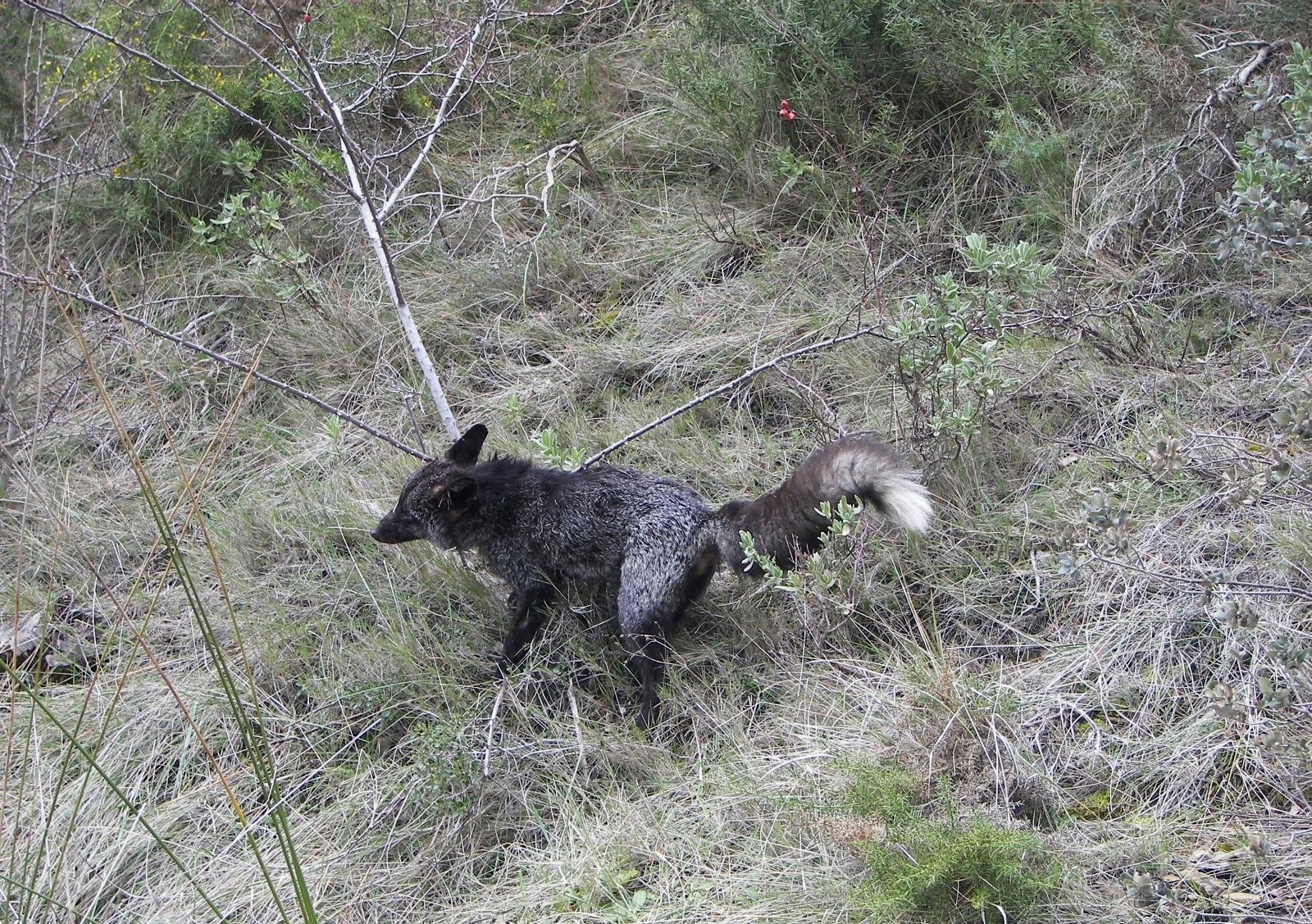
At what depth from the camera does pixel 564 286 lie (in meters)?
7.25

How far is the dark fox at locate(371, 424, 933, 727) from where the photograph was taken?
457 cm

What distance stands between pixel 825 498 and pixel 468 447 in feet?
5.66

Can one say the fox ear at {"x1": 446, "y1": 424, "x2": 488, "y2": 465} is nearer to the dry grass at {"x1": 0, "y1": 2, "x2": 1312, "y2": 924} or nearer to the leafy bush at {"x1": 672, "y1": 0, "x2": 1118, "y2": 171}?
the dry grass at {"x1": 0, "y1": 2, "x2": 1312, "y2": 924}

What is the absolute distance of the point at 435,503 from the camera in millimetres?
5281

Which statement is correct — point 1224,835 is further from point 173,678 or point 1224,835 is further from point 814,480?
point 173,678

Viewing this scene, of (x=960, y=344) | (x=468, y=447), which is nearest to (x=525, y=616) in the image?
(x=468, y=447)

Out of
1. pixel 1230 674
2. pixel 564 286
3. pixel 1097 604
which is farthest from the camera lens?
pixel 564 286

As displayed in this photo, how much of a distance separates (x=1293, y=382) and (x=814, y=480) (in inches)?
80.5

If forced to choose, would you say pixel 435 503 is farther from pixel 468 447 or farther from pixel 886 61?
pixel 886 61

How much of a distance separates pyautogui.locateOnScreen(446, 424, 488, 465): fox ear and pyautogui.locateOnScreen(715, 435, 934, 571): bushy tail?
1260 millimetres

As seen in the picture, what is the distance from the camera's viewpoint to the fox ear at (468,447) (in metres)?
5.49

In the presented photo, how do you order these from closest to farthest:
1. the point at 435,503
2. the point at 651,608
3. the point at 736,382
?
the point at 651,608 < the point at 435,503 < the point at 736,382

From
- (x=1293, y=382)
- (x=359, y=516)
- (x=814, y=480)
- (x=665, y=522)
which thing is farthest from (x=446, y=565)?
(x=1293, y=382)

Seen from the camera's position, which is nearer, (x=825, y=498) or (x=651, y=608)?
(x=825, y=498)
